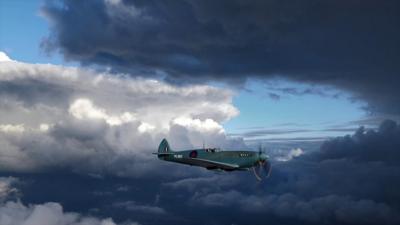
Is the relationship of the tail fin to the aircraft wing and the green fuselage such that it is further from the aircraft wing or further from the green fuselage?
the aircraft wing

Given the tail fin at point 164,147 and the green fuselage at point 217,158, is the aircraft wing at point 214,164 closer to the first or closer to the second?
the green fuselage at point 217,158

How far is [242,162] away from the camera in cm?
14388

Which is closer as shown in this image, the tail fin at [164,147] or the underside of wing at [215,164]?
the underside of wing at [215,164]

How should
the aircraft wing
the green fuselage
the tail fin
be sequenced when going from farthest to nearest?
the tail fin → the green fuselage → the aircraft wing

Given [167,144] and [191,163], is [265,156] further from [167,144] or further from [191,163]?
[167,144]

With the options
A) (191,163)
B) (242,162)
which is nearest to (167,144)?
(191,163)

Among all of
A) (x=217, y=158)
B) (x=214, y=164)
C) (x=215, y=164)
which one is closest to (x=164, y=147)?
(x=217, y=158)

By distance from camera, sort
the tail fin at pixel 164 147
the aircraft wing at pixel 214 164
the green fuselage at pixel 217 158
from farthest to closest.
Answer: the tail fin at pixel 164 147 < the green fuselage at pixel 217 158 < the aircraft wing at pixel 214 164

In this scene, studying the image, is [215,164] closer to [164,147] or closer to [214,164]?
[214,164]

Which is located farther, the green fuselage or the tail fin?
the tail fin

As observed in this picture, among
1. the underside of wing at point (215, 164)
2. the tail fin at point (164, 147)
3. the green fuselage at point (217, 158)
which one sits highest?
the tail fin at point (164, 147)

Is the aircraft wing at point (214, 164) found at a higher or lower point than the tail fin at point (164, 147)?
lower

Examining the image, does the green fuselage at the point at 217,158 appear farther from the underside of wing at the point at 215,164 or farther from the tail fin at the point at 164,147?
the tail fin at the point at 164,147

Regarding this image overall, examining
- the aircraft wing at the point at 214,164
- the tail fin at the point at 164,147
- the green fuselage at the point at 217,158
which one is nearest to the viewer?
the aircraft wing at the point at 214,164
